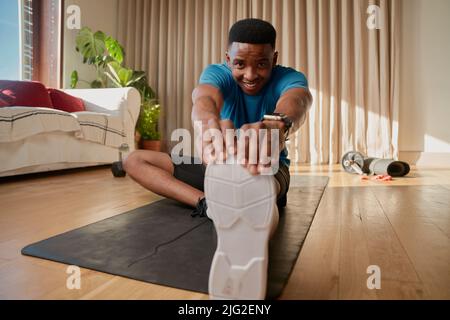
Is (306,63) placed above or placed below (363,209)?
above

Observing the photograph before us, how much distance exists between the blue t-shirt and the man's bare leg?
36cm

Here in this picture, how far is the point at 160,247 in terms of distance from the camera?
3.25ft

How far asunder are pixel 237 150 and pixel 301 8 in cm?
357

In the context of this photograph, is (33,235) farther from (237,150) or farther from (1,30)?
(1,30)

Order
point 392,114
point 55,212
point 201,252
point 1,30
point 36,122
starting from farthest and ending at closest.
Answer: point 392,114 < point 1,30 < point 36,122 < point 55,212 < point 201,252

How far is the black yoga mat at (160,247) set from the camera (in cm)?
80

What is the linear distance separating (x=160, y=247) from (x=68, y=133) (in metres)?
1.92

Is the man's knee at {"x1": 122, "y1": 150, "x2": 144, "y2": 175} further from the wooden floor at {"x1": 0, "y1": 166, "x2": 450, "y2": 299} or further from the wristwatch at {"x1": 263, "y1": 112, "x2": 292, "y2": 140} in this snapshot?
the wristwatch at {"x1": 263, "y1": 112, "x2": 292, "y2": 140}

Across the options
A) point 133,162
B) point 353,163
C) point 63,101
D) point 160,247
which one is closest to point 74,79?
point 63,101

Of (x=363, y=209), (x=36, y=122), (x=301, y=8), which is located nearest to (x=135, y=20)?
(x=301, y=8)

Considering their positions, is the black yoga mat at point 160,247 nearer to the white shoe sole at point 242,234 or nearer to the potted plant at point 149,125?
the white shoe sole at point 242,234

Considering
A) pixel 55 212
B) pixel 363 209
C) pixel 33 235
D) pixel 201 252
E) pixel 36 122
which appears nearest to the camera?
pixel 201 252

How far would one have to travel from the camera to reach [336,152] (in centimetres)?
376
